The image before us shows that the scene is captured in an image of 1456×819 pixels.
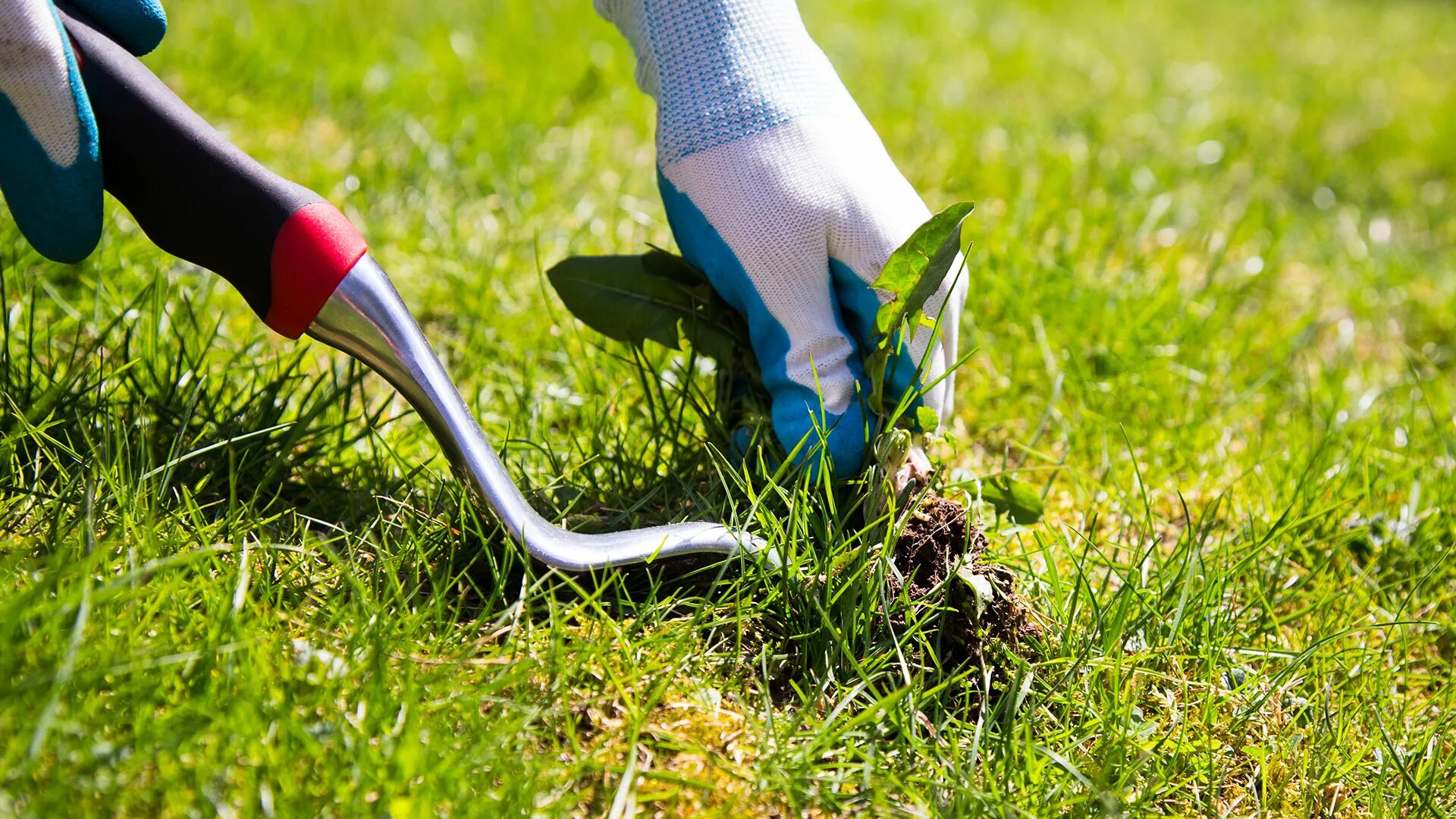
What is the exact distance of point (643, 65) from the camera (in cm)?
175

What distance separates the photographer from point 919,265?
1522 millimetres

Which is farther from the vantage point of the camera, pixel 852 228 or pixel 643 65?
pixel 643 65

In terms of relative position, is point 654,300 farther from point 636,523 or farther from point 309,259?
point 309,259

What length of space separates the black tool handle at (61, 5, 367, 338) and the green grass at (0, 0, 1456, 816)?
0.79 ft

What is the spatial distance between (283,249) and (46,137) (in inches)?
11.8

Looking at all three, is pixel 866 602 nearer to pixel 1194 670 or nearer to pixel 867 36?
pixel 1194 670

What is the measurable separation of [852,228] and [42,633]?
3.53 ft


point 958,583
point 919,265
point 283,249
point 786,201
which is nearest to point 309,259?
point 283,249

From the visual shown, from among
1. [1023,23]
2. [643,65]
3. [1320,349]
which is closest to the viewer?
[643,65]

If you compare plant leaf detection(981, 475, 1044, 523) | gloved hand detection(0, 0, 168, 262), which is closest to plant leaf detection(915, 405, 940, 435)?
plant leaf detection(981, 475, 1044, 523)

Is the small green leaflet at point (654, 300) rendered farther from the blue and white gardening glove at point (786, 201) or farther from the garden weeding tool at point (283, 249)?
the garden weeding tool at point (283, 249)

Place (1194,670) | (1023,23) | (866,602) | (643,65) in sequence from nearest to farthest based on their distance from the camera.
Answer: (866,602), (1194,670), (643,65), (1023,23)

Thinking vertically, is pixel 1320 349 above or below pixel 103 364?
below

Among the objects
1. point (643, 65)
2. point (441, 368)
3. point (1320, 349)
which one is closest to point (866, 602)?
point (441, 368)
